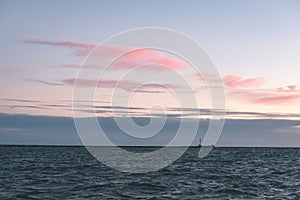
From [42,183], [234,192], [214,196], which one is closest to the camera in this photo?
[214,196]

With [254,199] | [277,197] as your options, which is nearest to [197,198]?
[254,199]

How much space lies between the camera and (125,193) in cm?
3212

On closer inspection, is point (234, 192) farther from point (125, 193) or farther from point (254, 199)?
point (125, 193)

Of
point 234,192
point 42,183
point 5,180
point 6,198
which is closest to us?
point 6,198

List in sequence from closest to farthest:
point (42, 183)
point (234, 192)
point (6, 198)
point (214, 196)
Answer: point (6, 198)
point (214, 196)
point (234, 192)
point (42, 183)

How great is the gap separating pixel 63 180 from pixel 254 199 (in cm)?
1829

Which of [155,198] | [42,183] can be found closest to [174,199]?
[155,198]

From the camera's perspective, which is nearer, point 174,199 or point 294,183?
point 174,199

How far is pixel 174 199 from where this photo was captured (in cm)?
3002

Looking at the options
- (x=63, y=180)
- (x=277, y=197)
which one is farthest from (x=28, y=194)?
(x=277, y=197)

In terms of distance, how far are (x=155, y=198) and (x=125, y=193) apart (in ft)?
9.80

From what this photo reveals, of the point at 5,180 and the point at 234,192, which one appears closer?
the point at 234,192

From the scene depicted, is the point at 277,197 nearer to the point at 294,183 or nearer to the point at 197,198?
the point at 197,198

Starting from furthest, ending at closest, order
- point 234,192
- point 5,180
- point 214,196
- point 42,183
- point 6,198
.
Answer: point 5,180 < point 42,183 < point 234,192 < point 214,196 < point 6,198
